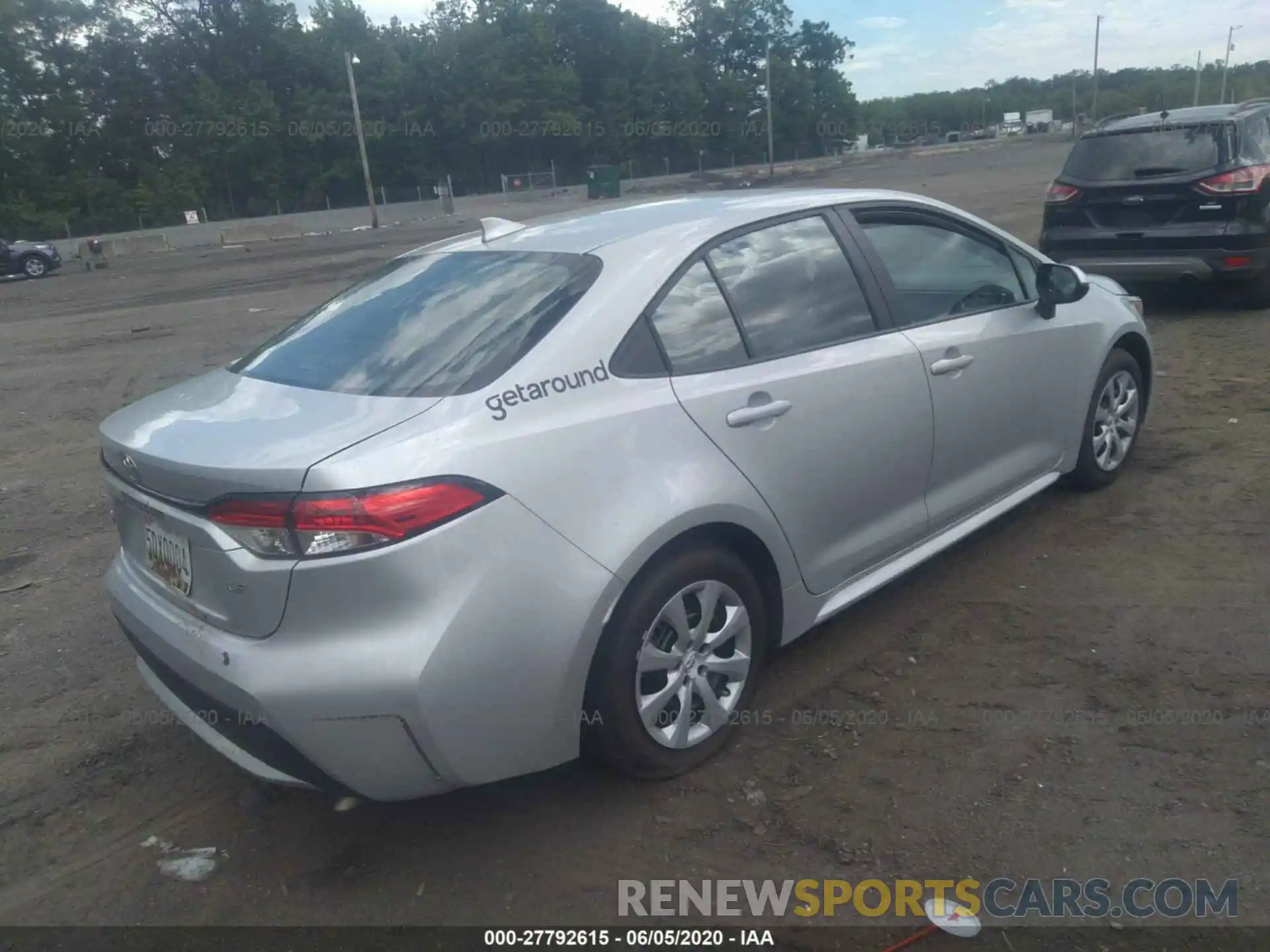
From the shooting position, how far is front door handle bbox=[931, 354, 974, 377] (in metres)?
3.84

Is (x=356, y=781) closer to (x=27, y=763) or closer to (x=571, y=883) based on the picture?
(x=571, y=883)

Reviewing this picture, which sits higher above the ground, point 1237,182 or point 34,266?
point 1237,182

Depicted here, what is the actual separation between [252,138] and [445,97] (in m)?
11.3

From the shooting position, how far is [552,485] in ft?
8.76

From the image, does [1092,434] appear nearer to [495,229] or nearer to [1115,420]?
[1115,420]

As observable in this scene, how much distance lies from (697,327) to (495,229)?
1134mm

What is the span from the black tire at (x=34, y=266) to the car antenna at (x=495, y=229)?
101ft

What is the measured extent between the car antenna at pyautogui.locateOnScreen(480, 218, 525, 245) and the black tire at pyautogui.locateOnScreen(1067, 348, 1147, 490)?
285 cm

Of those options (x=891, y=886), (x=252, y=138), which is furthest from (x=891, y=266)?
(x=252, y=138)

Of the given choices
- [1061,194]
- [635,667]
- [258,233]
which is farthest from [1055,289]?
[258,233]

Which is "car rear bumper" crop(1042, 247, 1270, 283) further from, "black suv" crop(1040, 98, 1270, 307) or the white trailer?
the white trailer

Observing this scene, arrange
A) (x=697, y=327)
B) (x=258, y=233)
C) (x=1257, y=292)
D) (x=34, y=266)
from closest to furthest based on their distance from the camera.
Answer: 1. (x=697, y=327)
2. (x=1257, y=292)
3. (x=34, y=266)
4. (x=258, y=233)

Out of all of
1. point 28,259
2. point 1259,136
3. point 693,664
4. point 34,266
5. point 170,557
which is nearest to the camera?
point 170,557

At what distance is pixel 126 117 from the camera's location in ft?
176
